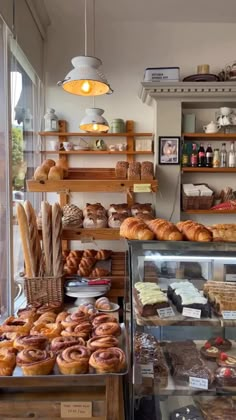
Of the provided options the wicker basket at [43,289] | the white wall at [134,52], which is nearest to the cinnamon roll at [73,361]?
the wicker basket at [43,289]

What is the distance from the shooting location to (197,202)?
334 centimetres

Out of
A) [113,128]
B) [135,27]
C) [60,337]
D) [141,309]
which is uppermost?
[135,27]

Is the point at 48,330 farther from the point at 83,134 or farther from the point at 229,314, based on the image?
the point at 83,134

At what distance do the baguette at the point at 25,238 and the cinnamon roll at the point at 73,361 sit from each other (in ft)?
2.95

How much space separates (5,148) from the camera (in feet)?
7.89

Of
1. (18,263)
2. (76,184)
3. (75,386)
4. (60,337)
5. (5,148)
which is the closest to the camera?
(75,386)

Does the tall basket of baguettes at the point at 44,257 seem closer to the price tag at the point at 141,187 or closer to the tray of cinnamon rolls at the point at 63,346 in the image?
the tray of cinnamon rolls at the point at 63,346

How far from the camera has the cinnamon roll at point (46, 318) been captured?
5.65ft

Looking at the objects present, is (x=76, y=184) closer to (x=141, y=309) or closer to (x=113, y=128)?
(x=113, y=128)

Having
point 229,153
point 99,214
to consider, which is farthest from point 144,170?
point 229,153

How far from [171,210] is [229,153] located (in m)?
0.79

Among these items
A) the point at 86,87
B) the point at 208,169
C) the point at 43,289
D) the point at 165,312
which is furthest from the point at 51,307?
the point at 208,169

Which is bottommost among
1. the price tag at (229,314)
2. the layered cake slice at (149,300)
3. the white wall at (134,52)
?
the price tag at (229,314)

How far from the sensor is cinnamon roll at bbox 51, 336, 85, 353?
4.48 ft
